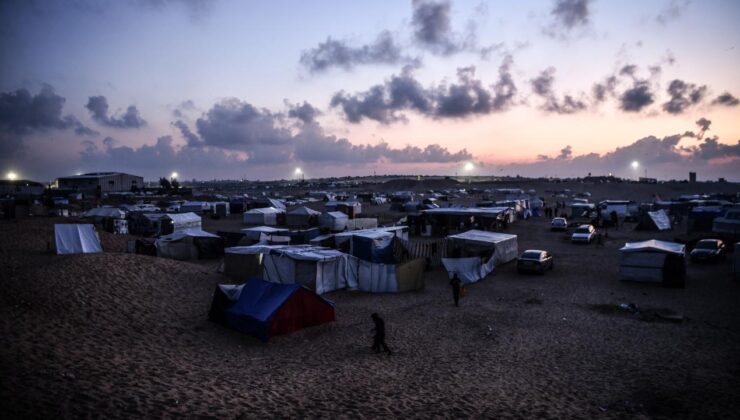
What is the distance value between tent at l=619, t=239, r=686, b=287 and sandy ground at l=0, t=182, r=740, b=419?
77cm

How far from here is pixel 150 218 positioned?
3841 centimetres

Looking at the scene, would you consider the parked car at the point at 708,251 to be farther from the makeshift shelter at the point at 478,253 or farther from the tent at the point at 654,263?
the makeshift shelter at the point at 478,253

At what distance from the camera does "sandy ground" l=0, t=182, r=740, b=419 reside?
28.8 ft

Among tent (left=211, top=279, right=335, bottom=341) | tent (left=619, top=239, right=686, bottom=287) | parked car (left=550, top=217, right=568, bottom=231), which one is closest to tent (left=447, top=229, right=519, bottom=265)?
tent (left=619, top=239, right=686, bottom=287)

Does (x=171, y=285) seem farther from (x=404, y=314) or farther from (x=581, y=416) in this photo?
(x=581, y=416)

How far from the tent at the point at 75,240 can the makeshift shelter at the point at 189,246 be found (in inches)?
128

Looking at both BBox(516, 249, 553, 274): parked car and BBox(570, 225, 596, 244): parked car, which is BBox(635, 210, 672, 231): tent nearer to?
BBox(570, 225, 596, 244): parked car

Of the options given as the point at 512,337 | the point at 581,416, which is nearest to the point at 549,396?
the point at 581,416

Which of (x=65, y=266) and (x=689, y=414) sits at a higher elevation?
(x=65, y=266)

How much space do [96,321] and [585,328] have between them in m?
15.6

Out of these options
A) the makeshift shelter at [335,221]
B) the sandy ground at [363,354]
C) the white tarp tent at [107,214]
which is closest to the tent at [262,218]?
the makeshift shelter at [335,221]

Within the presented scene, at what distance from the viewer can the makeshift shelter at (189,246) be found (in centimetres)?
2550

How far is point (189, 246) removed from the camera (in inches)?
1030

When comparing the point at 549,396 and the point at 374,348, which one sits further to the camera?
the point at 374,348
